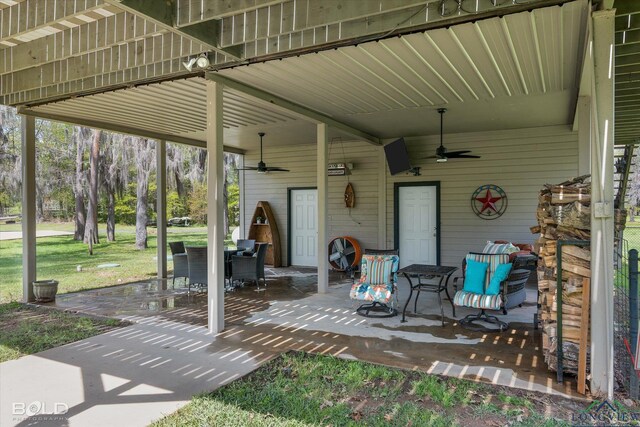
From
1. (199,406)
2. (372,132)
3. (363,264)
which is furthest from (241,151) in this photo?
(199,406)

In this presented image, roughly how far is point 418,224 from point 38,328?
693 cm

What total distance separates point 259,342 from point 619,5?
4370 mm

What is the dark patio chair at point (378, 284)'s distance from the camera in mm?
5156

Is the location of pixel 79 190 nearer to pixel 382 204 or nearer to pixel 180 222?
pixel 180 222

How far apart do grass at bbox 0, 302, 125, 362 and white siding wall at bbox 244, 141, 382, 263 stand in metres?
5.64

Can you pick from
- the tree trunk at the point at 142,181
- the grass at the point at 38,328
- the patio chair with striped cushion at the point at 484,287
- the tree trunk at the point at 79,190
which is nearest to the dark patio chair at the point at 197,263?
the grass at the point at 38,328

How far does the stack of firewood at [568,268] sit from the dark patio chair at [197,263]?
4.74 meters

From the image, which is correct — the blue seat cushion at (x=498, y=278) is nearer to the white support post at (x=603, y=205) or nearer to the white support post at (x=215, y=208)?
the white support post at (x=603, y=205)

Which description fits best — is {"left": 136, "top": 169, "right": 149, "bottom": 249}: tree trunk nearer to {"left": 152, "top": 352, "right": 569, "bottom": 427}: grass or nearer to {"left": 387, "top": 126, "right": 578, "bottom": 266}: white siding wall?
{"left": 387, "top": 126, "right": 578, "bottom": 266}: white siding wall

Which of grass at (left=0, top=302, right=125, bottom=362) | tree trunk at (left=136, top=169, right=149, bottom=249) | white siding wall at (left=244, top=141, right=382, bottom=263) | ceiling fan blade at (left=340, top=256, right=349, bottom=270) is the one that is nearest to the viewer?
grass at (left=0, top=302, right=125, bottom=362)

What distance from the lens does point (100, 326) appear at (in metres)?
4.94

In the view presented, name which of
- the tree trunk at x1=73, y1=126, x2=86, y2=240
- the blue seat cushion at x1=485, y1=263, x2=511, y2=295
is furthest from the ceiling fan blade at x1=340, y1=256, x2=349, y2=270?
the tree trunk at x1=73, y1=126, x2=86, y2=240

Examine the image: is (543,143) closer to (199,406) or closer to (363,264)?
(363,264)

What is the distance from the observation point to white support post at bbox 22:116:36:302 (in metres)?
6.19
